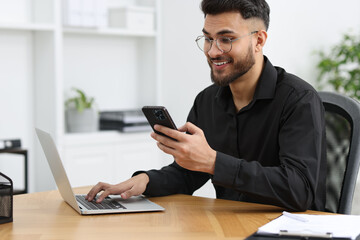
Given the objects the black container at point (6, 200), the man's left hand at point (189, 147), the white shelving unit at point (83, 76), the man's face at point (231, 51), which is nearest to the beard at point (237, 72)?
the man's face at point (231, 51)

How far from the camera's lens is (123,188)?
173 cm

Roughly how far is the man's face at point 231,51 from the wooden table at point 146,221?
1.41 feet

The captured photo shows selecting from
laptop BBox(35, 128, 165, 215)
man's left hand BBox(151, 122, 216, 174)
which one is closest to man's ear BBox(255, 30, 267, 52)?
man's left hand BBox(151, 122, 216, 174)

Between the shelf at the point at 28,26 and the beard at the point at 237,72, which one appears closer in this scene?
the beard at the point at 237,72

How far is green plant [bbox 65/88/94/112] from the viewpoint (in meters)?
3.67

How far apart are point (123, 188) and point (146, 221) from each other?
0.29 metres

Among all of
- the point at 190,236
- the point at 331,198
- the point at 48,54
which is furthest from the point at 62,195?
the point at 48,54

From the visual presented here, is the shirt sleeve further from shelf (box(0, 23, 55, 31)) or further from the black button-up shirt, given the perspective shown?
shelf (box(0, 23, 55, 31))

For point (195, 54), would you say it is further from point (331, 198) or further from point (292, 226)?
point (292, 226)

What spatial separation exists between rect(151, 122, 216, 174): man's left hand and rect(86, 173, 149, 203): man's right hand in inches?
9.9

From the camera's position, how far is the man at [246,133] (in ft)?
5.14

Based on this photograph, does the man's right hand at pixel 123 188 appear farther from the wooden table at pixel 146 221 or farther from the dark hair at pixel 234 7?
the dark hair at pixel 234 7

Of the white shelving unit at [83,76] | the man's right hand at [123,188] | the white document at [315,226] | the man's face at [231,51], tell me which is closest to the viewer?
the white document at [315,226]

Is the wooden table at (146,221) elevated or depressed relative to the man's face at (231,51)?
depressed
